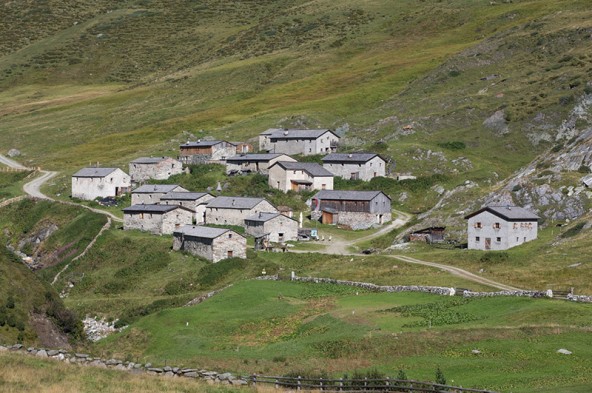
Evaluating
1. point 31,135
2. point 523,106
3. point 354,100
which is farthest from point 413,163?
point 31,135

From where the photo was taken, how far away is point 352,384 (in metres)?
A: 41.2

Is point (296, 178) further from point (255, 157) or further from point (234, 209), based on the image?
point (234, 209)

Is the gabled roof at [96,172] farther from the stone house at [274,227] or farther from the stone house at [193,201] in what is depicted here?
the stone house at [274,227]

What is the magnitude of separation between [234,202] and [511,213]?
114 ft

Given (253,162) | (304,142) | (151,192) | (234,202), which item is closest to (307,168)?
(253,162)

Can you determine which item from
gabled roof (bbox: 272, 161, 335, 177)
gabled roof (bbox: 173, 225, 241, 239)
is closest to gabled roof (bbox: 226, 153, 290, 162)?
gabled roof (bbox: 272, 161, 335, 177)

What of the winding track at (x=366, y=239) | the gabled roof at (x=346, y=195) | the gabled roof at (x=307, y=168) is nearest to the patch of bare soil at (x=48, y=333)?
the winding track at (x=366, y=239)

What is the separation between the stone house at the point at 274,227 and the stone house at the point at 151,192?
17773 mm

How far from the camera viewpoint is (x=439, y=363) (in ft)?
161

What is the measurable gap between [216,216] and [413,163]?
1342 inches

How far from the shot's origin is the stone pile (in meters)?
42.6

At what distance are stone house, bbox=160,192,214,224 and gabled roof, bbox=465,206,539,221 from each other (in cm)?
3552

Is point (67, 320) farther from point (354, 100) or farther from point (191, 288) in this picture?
point (354, 100)

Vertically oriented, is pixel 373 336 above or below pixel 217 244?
below
